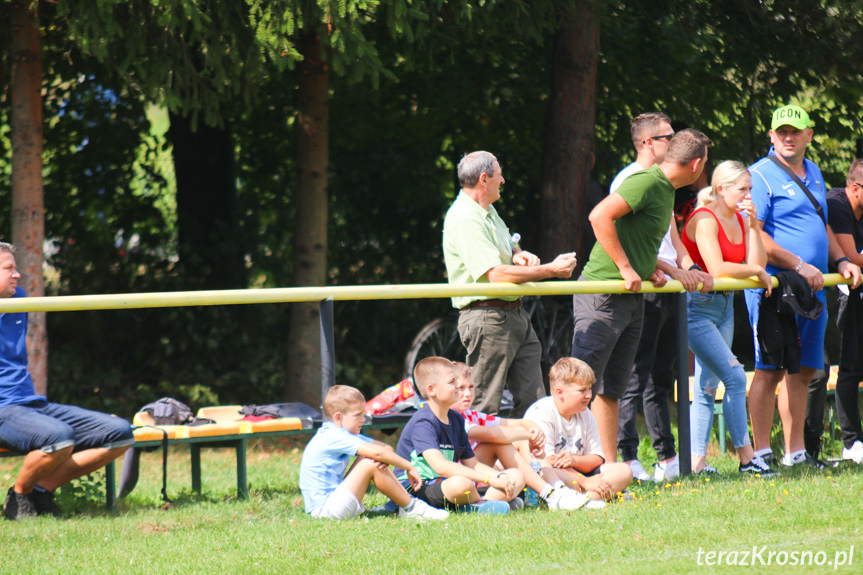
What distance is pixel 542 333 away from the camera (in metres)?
9.88

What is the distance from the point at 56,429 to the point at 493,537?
2.47 m

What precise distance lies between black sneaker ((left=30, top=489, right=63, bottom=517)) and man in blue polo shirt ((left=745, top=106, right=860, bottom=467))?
4.09 meters

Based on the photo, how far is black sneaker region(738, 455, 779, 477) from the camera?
5.77 meters

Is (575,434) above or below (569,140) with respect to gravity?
below

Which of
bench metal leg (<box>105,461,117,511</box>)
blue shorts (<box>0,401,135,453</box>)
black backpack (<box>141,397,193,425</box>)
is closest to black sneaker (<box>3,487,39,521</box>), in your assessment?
blue shorts (<box>0,401,135,453</box>)

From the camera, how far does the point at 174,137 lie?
1085 cm

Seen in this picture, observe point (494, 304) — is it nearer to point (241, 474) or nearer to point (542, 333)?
point (241, 474)

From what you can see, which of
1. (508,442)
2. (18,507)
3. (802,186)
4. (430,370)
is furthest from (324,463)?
(802,186)

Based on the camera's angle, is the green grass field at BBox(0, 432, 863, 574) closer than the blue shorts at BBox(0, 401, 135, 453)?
Yes

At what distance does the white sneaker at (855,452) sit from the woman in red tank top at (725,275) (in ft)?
3.00

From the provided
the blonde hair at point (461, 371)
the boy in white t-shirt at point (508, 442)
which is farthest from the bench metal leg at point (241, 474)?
the blonde hair at point (461, 371)

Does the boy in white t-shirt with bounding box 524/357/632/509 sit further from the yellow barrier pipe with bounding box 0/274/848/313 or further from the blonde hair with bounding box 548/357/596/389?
the yellow barrier pipe with bounding box 0/274/848/313

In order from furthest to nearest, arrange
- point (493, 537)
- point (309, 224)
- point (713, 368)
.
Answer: point (309, 224), point (713, 368), point (493, 537)


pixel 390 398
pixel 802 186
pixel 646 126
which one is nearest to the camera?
pixel 646 126
